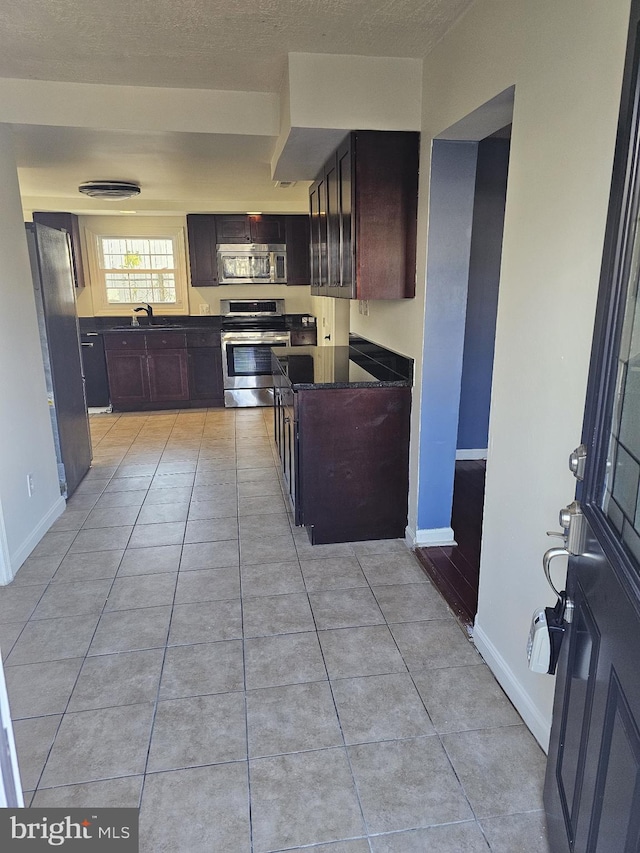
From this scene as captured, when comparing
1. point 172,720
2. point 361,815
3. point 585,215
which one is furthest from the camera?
point 172,720

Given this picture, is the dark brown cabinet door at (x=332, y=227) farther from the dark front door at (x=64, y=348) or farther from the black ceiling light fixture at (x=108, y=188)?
the black ceiling light fixture at (x=108, y=188)

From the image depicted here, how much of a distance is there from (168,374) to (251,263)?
164cm

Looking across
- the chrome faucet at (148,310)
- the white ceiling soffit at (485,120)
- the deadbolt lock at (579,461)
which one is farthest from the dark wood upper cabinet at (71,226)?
the deadbolt lock at (579,461)

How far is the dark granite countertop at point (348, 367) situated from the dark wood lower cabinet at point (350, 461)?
0.17 feet

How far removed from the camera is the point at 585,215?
57.6 inches

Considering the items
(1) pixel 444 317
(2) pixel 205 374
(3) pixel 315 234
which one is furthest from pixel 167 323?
(1) pixel 444 317

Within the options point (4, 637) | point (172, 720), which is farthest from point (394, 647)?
point (4, 637)

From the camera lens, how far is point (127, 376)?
21.2 feet

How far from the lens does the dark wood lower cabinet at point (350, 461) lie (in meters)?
3.09

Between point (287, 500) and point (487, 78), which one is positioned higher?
point (487, 78)

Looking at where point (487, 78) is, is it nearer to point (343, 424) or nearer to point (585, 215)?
point (585, 215)

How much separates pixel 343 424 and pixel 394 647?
1249 mm

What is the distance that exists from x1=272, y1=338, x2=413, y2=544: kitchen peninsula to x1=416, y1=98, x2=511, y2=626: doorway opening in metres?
0.21

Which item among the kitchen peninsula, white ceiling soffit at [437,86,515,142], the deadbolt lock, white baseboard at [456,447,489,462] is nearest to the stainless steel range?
white baseboard at [456,447,489,462]
